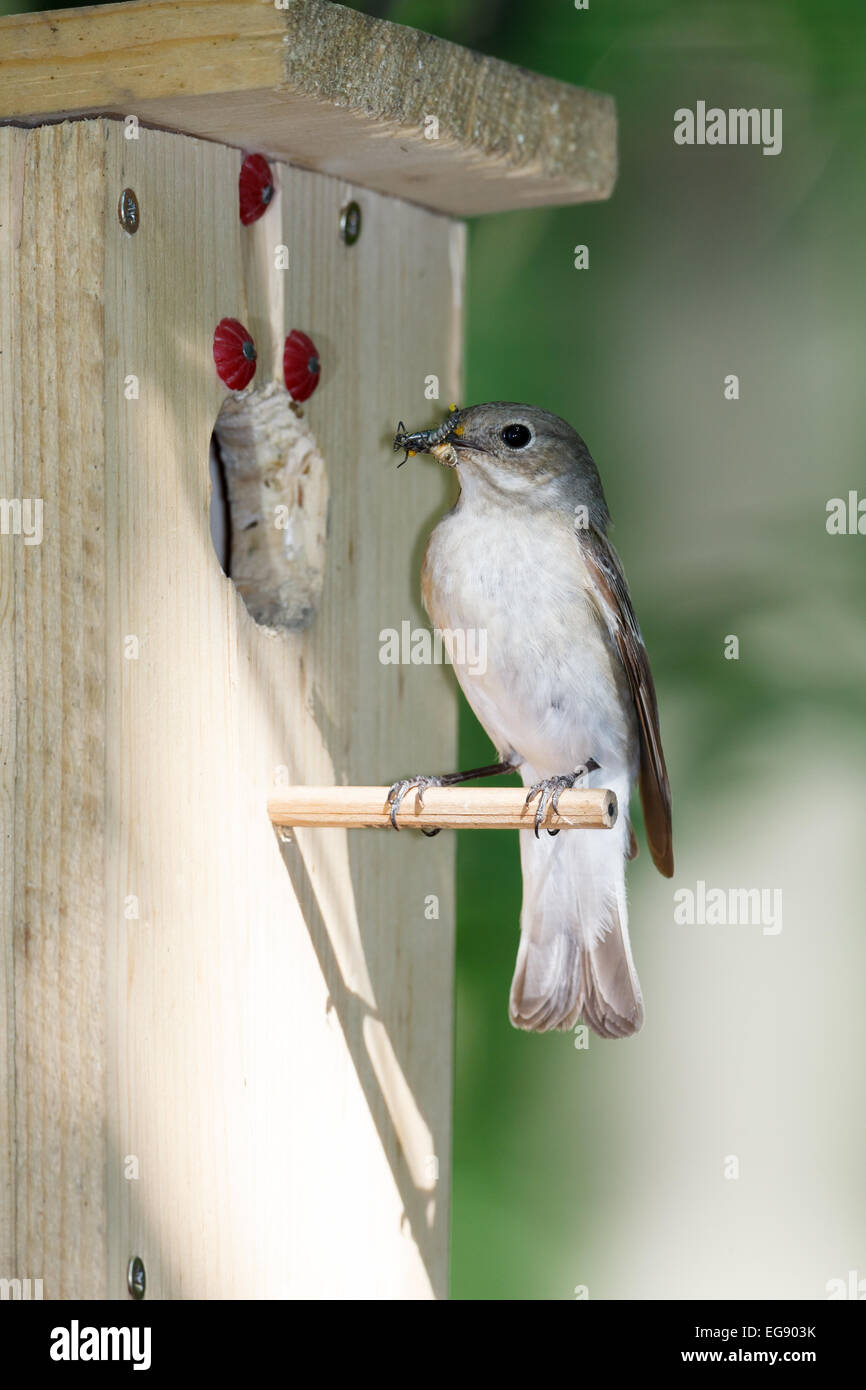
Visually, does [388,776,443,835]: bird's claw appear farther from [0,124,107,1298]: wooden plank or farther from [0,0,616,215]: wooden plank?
[0,0,616,215]: wooden plank

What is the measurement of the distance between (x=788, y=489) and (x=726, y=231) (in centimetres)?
62

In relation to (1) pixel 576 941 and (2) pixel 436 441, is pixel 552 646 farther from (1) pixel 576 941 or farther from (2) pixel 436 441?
(1) pixel 576 941

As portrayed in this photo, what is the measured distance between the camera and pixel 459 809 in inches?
94.3

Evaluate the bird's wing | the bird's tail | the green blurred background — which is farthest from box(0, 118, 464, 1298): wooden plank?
the green blurred background

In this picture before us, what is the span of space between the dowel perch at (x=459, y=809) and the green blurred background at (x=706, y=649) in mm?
1431

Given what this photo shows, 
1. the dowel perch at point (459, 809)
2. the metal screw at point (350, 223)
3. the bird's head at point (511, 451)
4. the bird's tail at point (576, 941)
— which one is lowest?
the bird's tail at point (576, 941)

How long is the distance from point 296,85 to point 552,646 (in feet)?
3.06

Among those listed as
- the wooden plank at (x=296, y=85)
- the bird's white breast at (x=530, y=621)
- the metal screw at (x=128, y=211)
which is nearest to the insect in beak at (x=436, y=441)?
the bird's white breast at (x=530, y=621)

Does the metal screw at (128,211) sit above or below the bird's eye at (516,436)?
above

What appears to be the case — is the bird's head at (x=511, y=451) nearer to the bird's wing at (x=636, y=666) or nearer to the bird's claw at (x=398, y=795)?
the bird's wing at (x=636, y=666)

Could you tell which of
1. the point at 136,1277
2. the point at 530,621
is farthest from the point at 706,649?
the point at 136,1277

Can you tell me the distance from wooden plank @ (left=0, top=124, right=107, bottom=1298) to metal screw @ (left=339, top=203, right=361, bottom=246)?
24.3 inches

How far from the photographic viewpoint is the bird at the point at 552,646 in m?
2.69
